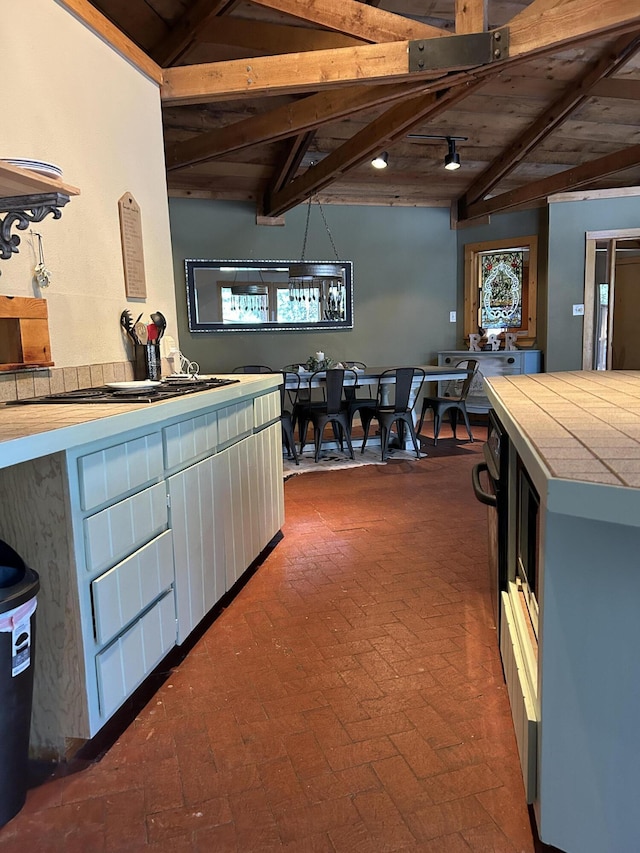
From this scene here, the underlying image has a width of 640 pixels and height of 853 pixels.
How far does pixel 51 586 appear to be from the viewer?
1.52m

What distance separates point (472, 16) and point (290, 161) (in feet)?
9.47

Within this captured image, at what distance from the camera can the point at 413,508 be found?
378cm

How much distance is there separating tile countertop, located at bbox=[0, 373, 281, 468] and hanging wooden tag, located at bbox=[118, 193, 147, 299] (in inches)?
36.3

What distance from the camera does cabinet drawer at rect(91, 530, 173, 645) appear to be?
1554 millimetres

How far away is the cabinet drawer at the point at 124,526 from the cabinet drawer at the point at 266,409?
984mm

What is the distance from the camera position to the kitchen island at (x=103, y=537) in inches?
58.1

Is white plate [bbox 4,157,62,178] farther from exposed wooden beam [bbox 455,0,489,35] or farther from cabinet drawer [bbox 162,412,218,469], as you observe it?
exposed wooden beam [bbox 455,0,489,35]

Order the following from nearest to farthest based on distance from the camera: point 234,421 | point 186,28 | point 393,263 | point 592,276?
point 234,421 → point 186,28 → point 592,276 → point 393,263

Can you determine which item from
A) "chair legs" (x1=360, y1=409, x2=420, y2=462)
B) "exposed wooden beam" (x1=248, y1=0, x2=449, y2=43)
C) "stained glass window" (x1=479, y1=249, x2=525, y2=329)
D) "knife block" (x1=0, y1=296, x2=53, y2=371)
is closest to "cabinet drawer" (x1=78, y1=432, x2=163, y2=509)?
"knife block" (x1=0, y1=296, x2=53, y2=371)

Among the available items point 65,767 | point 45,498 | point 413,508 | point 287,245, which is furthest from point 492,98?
point 65,767

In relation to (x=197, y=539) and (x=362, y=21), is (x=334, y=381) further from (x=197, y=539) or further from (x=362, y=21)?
(x=197, y=539)

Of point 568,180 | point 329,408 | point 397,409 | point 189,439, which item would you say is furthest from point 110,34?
point 568,180

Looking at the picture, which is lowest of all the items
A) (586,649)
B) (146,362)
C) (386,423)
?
(386,423)

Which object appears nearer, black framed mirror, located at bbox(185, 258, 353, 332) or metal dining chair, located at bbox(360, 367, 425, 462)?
metal dining chair, located at bbox(360, 367, 425, 462)
